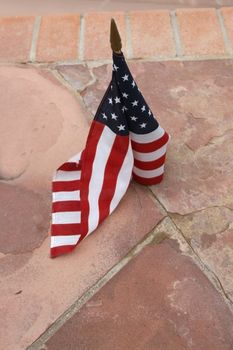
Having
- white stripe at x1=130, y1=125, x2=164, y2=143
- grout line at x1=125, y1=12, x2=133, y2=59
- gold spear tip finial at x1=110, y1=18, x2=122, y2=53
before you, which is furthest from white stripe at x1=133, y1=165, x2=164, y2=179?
grout line at x1=125, y1=12, x2=133, y2=59

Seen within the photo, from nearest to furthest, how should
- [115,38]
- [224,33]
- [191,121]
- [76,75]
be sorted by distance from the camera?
[115,38] → [191,121] → [76,75] → [224,33]

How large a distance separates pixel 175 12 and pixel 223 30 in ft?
0.79

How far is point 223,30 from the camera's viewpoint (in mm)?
1986

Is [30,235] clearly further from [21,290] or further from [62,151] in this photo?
[62,151]

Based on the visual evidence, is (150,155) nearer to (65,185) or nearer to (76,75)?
(65,185)

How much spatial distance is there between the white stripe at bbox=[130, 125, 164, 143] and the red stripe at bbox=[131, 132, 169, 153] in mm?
11

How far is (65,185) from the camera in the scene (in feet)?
4.79

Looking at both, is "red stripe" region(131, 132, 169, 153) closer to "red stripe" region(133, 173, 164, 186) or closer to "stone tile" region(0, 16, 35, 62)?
"red stripe" region(133, 173, 164, 186)

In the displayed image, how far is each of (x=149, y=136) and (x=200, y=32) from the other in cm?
85

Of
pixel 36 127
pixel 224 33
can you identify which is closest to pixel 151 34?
pixel 224 33

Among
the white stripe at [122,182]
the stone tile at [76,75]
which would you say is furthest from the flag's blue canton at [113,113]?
the stone tile at [76,75]

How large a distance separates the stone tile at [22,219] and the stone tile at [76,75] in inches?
20.5

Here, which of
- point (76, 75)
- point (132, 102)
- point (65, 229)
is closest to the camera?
point (132, 102)

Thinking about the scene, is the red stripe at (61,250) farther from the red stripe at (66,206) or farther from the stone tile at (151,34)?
the stone tile at (151,34)
